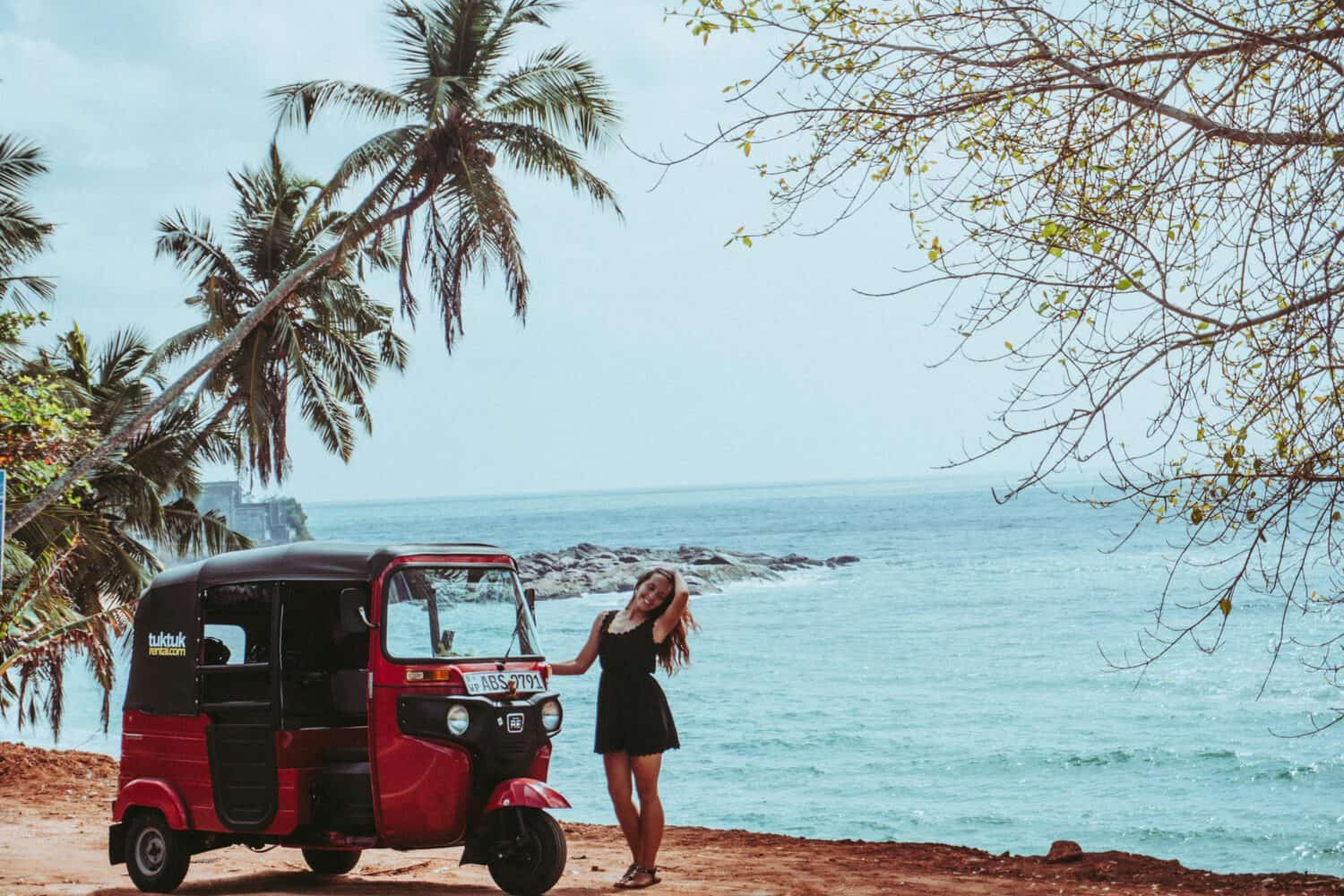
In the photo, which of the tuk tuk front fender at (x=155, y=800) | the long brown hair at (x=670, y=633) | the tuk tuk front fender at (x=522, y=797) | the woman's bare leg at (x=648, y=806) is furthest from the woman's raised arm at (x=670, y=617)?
the tuk tuk front fender at (x=155, y=800)

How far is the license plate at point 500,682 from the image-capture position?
7793mm

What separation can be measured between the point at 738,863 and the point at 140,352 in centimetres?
1878

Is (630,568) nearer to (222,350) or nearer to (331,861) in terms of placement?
(222,350)

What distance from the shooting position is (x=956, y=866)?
9.59m

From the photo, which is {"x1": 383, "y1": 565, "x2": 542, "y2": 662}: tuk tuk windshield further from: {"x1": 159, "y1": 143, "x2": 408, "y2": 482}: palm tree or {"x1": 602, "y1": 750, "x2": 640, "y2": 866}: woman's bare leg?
{"x1": 159, "y1": 143, "x2": 408, "y2": 482}: palm tree

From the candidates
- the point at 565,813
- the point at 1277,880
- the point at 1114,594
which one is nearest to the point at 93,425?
the point at 565,813

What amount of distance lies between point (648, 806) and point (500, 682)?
1190 millimetres

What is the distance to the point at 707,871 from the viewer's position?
30.9 feet

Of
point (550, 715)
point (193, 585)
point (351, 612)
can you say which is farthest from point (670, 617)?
point (193, 585)

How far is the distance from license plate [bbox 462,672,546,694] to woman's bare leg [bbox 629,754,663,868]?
74cm

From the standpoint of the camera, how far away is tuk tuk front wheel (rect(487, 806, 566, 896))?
7.75 metres

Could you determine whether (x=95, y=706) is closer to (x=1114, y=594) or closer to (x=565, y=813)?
(x=565, y=813)

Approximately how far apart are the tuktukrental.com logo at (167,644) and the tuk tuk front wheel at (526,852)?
95.5 inches

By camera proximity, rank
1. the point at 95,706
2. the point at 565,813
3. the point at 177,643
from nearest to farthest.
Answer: the point at 177,643 → the point at 565,813 → the point at 95,706
